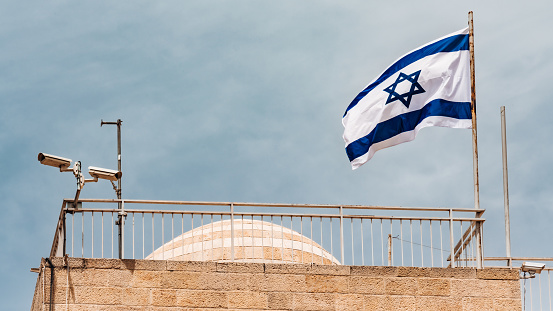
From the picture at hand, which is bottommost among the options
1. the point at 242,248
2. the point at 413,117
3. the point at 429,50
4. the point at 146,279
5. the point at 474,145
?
the point at 146,279

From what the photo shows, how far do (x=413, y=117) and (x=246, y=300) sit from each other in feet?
14.1

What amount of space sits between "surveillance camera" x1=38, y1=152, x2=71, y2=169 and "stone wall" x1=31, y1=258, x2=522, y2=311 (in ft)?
4.32

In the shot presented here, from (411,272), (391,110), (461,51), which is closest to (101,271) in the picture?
(411,272)

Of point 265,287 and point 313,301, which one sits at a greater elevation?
point 265,287

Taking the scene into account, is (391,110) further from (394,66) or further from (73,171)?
(73,171)

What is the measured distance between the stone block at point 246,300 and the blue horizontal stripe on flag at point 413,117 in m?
3.59

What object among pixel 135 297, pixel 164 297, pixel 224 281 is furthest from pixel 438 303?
pixel 135 297

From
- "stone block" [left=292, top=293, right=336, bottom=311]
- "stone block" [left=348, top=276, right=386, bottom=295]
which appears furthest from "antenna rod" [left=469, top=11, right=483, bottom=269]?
"stone block" [left=292, top=293, right=336, bottom=311]

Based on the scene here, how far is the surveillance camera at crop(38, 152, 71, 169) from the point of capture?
15500mm

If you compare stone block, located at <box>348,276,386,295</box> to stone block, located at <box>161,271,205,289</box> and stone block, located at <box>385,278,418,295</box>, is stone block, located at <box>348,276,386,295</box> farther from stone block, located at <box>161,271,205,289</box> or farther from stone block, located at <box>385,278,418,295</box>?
stone block, located at <box>161,271,205,289</box>

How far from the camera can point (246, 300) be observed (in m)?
15.6

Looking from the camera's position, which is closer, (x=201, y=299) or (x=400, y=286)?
(x=201, y=299)

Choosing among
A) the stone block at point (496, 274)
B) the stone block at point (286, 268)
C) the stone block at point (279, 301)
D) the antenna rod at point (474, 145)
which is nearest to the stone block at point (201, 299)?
the stone block at point (279, 301)

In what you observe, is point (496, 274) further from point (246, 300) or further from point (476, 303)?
point (246, 300)
